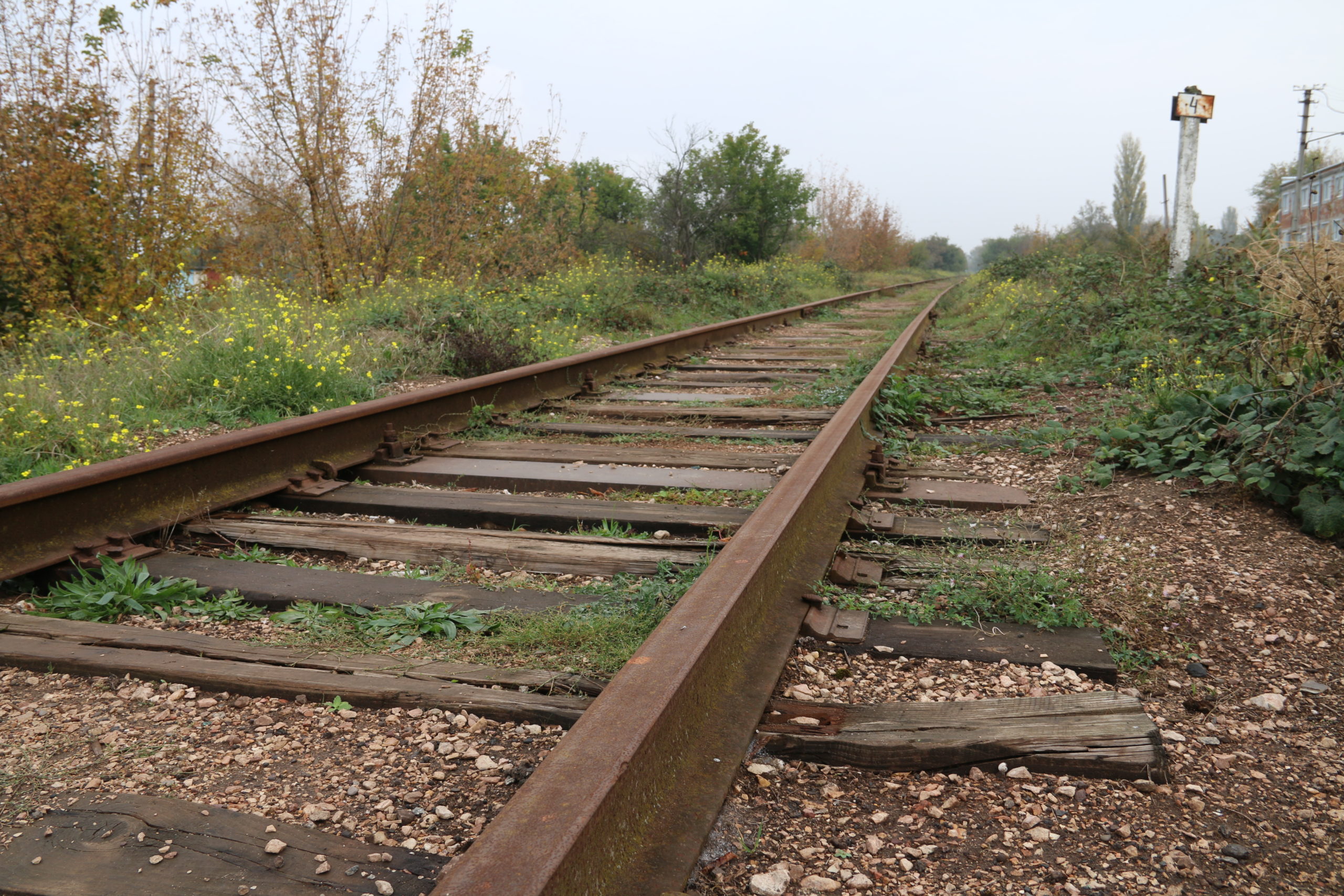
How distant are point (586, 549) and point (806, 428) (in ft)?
7.44

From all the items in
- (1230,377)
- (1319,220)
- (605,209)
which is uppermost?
(605,209)

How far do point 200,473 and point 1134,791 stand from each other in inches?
114

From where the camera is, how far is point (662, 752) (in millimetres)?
1322

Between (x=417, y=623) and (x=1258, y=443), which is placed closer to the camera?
(x=417, y=623)

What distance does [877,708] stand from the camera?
1.74 meters

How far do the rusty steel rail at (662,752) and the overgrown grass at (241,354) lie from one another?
3.11m

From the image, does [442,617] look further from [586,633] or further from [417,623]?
[586,633]

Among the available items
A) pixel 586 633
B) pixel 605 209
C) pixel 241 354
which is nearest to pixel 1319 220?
pixel 586 633

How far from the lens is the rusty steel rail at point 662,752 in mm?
996

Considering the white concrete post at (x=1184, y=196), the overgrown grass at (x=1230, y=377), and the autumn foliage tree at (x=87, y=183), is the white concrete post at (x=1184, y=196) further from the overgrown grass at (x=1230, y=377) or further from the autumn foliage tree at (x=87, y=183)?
the autumn foliage tree at (x=87, y=183)

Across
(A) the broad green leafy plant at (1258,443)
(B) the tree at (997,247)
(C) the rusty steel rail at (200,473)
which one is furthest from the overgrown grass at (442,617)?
(B) the tree at (997,247)

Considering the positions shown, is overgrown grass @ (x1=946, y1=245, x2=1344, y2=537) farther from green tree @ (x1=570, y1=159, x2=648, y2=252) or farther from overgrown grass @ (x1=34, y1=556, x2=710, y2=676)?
green tree @ (x1=570, y1=159, x2=648, y2=252)

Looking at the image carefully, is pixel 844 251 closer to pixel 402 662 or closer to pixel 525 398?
pixel 525 398

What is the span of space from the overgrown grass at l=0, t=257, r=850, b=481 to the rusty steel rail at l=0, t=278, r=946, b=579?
92cm
